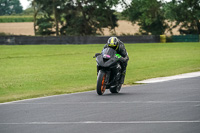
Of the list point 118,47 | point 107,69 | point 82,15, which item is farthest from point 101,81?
point 82,15

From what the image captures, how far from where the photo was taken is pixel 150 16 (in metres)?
74.4

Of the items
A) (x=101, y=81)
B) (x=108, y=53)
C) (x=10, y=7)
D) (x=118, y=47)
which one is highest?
(x=10, y=7)

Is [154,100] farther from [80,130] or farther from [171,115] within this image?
[80,130]

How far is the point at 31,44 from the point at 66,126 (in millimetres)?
46320

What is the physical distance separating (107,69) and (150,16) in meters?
62.1

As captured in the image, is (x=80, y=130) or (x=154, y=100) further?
(x=154, y=100)

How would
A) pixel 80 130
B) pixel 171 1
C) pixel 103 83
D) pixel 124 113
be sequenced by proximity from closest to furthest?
pixel 80 130
pixel 124 113
pixel 103 83
pixel 171 1

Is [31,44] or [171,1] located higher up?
[171,1]

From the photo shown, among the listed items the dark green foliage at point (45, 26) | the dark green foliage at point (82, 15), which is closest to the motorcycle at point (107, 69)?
the dark green foliage at point (82, 15)

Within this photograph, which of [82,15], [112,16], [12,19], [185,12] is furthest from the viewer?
[12,19]

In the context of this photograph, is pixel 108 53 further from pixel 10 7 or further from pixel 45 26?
pixel 10 7

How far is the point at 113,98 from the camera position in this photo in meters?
12.7

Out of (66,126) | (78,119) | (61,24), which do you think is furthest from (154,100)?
(61,24)

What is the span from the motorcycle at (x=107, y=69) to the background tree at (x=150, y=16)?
196ft
